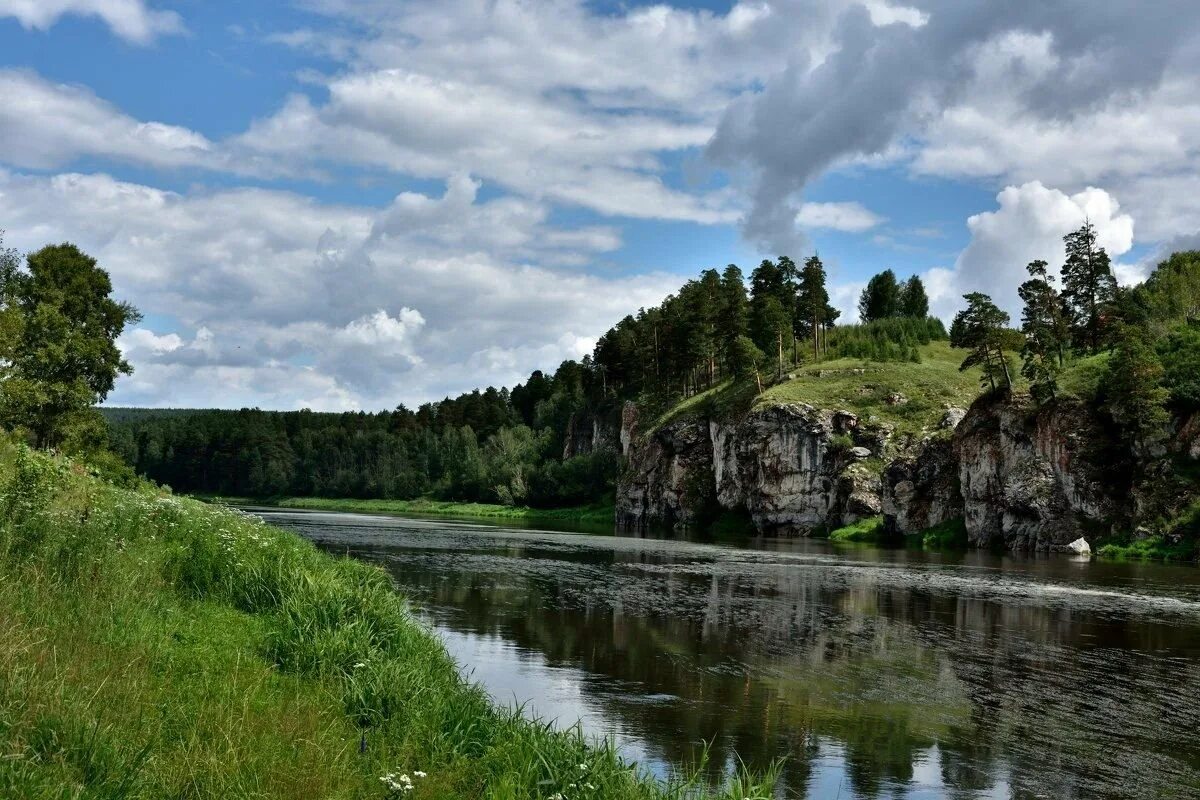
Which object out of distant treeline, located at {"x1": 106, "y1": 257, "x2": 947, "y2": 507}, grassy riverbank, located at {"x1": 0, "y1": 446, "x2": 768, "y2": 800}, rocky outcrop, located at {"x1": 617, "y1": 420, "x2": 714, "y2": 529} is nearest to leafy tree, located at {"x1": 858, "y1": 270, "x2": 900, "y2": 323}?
distant treeline, located at {"x1": 106, "y1": 257, "x2": 947, "y2": 507}

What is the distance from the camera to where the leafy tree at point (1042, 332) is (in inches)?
3049

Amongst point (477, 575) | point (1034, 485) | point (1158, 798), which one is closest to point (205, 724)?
point (1158, 798)

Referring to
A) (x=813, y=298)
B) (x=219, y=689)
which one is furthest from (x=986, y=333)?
(x=219, y=689)

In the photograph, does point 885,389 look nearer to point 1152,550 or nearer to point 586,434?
point 1152,550

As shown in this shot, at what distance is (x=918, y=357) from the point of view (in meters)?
119

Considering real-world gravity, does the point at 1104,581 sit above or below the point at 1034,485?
below

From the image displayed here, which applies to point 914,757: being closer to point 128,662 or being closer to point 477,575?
point 128,662

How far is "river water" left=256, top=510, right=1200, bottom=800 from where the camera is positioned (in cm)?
1532

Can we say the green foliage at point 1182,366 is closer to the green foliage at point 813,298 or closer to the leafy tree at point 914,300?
the green foliage at point 813,298

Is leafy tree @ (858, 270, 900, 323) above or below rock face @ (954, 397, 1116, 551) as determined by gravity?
above

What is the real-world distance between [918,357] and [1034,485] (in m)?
46.2

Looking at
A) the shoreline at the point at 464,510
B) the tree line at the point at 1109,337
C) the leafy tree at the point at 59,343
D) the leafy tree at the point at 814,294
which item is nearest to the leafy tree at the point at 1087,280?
the tree line at the point at 1109,337

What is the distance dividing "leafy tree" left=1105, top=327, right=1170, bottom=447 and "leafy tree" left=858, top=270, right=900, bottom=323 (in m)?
91.1

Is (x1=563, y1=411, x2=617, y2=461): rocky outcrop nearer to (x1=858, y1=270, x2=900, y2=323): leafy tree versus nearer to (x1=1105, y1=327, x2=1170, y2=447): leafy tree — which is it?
(x1=858, y1=270, x2=900, y2=323): leafy tree
